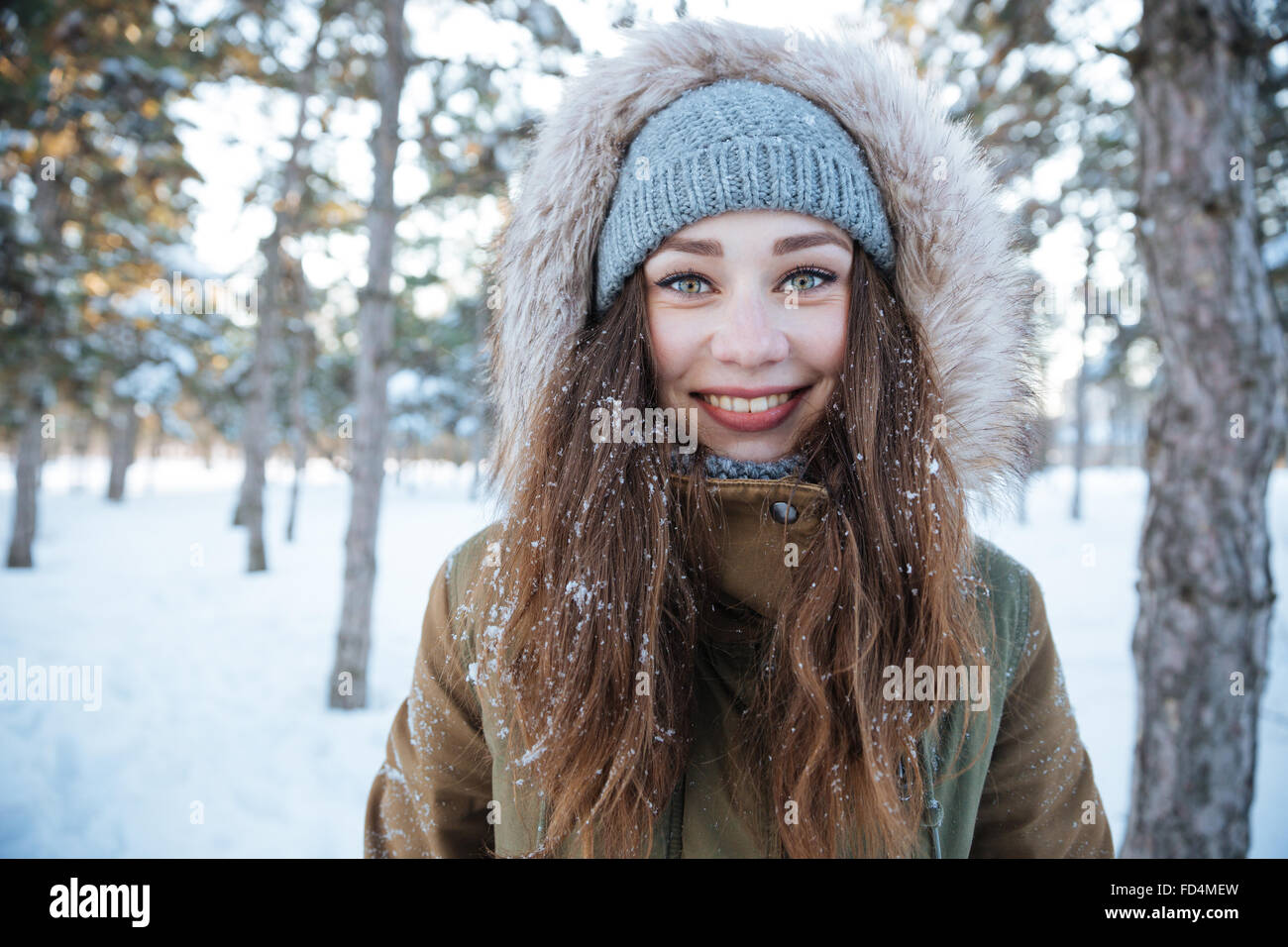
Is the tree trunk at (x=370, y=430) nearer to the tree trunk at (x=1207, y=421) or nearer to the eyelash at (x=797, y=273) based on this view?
the eyelash at (x=797, y=273)

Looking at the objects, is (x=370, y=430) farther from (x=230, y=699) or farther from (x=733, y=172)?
(x=733, y=172)

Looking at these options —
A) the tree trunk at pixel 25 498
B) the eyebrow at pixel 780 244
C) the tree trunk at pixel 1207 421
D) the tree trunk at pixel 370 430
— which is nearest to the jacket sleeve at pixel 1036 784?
the eyebrow at pixel 780 244

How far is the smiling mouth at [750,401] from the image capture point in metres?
1.36

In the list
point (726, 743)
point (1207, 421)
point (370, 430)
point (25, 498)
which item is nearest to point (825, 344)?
point (726, 743)

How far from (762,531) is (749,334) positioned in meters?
0.41

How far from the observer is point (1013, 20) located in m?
3.70

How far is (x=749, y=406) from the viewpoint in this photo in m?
1.36

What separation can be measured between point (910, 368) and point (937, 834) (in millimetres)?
996

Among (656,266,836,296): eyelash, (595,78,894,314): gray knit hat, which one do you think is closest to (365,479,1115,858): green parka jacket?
(656,266,836,296): eyelash

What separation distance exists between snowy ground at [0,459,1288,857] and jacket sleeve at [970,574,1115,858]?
16.4 inches

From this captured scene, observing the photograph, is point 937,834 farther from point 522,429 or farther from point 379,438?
point 379,438

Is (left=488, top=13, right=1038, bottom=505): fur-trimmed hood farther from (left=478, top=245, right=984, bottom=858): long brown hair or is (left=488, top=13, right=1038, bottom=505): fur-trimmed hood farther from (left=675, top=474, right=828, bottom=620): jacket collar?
(left=675, top=474, right=828, bottom=620): jacket collar

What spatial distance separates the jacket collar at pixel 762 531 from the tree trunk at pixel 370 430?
4.08m
